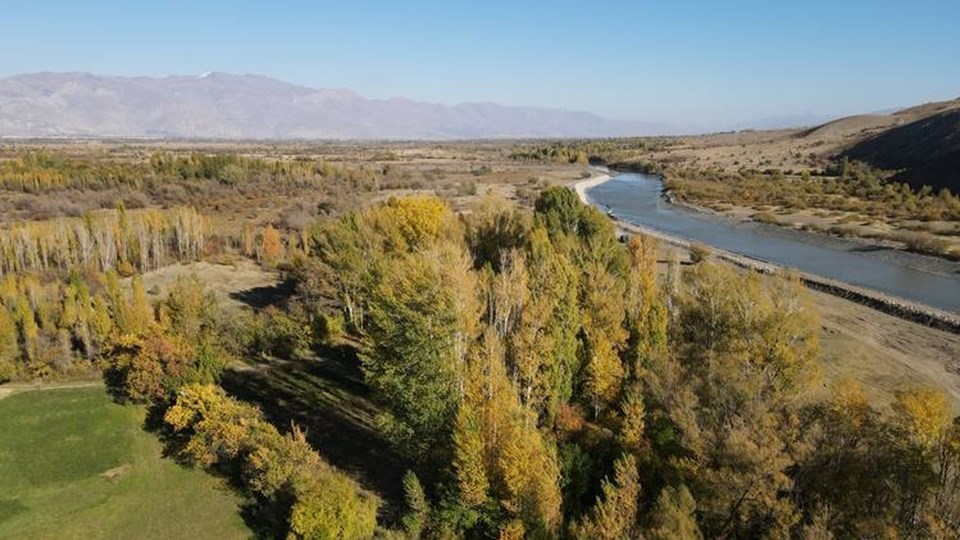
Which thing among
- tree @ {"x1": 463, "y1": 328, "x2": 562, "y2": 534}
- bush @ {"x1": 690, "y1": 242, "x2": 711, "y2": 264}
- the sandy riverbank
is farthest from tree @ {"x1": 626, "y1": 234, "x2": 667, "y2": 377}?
the sandy riverbank

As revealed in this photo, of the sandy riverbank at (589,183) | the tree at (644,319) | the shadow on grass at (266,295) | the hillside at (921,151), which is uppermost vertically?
the hillside at (921,151)

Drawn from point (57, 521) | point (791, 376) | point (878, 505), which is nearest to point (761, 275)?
point (791, 376)

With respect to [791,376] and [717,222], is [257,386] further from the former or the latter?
[717,222]

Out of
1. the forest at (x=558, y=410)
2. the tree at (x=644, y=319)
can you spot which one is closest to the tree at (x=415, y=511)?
the forest at (x=558, y=410)

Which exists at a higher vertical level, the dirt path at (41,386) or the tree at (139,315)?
the tree at (139,315)

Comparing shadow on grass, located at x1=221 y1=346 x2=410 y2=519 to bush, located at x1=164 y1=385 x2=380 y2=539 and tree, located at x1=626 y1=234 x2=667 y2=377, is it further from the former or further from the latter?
tree, located at x1=626 y1=234 x2=667 y2=377

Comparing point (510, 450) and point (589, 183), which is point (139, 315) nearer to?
point (510, 450)

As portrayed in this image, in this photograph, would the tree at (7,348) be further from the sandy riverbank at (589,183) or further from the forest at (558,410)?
the sandy riverbank at (589,183)
